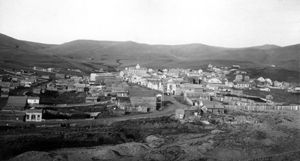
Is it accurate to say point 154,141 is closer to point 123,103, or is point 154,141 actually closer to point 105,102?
point 123,103

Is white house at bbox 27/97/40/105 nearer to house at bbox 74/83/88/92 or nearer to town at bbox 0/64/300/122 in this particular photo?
town at bbox 0/64/300/122

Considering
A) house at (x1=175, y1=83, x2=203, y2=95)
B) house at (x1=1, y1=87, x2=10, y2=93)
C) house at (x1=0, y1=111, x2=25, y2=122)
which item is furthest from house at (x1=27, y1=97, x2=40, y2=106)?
house at (x1=175, y1=83, x2=203, y2=95)

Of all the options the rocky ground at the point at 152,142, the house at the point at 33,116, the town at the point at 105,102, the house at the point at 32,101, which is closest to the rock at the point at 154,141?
the rocky ground at the point at 152,142

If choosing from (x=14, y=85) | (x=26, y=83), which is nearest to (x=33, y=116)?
(x=14, y=85)

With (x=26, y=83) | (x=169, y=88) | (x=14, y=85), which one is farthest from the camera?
(x=169, y=88)

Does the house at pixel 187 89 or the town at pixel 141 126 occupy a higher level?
the house at pixel 187 89

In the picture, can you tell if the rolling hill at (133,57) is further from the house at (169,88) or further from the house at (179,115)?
the house at (179,115)
